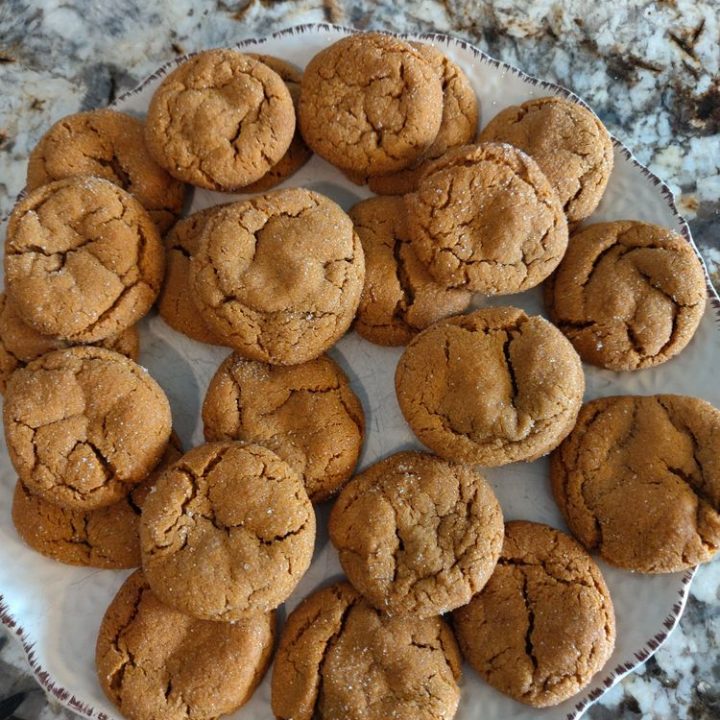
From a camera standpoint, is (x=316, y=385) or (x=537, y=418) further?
(x=316, y=385)

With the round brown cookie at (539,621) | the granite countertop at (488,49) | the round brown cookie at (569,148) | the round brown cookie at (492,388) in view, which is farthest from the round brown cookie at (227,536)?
the granite countertop at (488,49)

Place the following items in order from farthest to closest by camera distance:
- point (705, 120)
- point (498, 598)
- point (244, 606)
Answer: point (705, 120) < point (498, 598) < point (244, 606)

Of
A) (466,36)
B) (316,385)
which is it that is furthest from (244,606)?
(466,36)

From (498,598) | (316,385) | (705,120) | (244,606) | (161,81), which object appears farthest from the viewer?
(705,120)

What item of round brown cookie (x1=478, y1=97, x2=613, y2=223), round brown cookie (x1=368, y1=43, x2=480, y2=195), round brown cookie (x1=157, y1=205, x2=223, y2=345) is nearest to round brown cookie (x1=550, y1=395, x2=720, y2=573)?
round brown cookie (x1=478, y1=97, x2=613, y2=223)

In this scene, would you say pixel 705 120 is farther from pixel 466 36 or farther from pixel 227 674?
pixel 227 674

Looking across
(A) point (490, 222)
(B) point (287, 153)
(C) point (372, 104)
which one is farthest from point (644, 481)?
(B) point (287, 153)

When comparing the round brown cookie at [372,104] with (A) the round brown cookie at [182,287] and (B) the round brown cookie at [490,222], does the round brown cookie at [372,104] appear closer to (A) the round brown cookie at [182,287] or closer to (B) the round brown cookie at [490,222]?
(B) the round brown cookie at [490,222]

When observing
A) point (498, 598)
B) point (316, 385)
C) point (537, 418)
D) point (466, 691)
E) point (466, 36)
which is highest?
point (466, 36)
